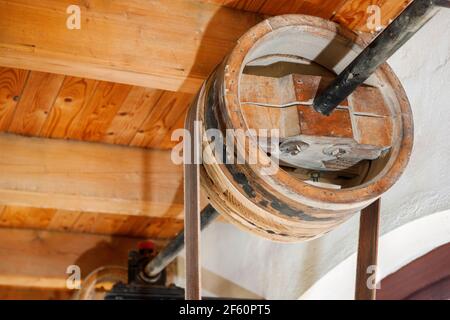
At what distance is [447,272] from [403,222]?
11.0 inches

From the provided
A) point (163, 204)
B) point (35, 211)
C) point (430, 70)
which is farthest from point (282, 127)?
point (35, 211)

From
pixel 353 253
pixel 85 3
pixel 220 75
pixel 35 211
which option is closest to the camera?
pixel 220 75

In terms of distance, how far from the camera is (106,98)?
306cm

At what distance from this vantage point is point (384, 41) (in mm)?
1891

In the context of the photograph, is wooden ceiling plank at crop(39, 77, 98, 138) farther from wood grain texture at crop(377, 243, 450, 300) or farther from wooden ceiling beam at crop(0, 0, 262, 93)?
wood grain texture at crop(377, 243, 450, 300)

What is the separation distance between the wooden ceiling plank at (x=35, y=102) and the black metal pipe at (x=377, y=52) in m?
1.19

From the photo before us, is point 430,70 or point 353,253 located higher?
point 430,70

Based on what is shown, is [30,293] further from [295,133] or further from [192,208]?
[295,133]

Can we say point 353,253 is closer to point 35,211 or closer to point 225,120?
point 225,120

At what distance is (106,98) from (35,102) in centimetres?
28

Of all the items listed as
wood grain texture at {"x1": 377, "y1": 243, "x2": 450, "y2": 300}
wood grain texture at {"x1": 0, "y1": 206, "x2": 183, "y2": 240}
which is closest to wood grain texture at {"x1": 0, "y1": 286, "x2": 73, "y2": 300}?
wood grain texture at {"x1": 0, "y1": 206, "x2": 183, "y2": 240}

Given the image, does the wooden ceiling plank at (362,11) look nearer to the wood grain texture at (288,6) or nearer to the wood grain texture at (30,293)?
the wood grain texture at (288,6)

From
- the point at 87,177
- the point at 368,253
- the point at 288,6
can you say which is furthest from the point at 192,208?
the point at 87,177

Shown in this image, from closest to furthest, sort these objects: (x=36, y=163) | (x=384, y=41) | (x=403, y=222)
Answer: (x=384, y=41)
(x=403, y=222)
(x=36, y=163)
